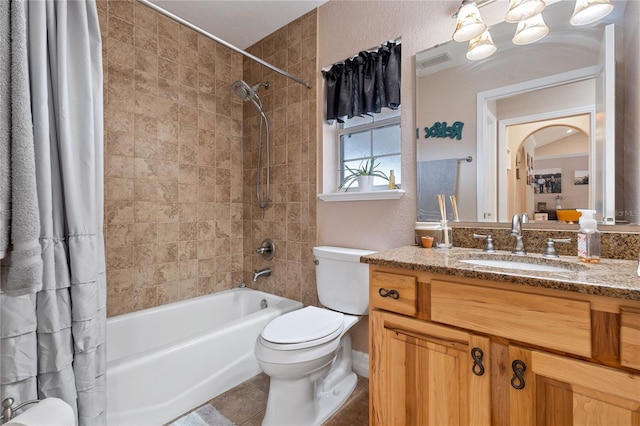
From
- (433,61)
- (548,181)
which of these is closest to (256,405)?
(548,181)

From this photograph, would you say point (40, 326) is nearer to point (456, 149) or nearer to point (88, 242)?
point (88, 242)

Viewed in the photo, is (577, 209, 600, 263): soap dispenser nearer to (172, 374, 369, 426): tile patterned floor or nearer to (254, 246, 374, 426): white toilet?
(254, 246, 374, 426): white toilet

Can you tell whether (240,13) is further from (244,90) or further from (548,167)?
(548,167)

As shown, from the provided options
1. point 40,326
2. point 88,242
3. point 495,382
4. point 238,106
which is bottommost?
point 495,382

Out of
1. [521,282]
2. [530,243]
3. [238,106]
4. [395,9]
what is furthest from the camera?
[238,106]

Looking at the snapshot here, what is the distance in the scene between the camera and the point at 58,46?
37.6 inches

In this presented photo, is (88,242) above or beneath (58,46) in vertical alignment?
beneath

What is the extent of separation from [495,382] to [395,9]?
1869 millimetres

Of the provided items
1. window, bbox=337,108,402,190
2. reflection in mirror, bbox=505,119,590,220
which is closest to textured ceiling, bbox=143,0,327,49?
window, bbox=337,108,402,190

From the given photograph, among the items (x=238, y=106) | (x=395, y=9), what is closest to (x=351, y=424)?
(x=395, y=9)

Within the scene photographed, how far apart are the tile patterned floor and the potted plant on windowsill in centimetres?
118

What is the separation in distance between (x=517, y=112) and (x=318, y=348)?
140cm

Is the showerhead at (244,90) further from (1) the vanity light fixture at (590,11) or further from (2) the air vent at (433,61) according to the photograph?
(1) the vanity light fixture at (590,11)

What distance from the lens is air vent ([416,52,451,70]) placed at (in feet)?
5.05
